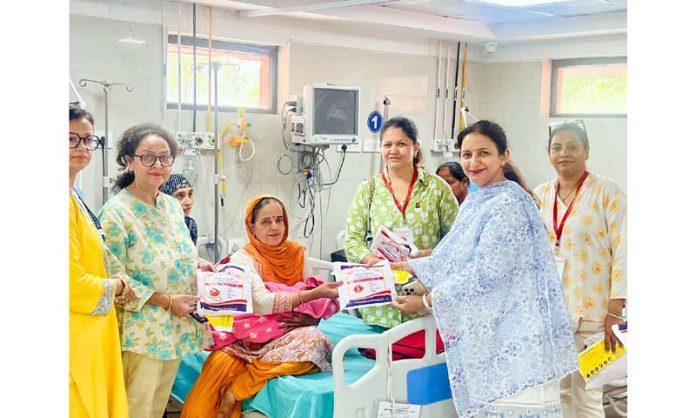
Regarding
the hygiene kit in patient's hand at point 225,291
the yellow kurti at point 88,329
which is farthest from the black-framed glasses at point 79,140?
the hygiene kit in patient's hand at point 225,291

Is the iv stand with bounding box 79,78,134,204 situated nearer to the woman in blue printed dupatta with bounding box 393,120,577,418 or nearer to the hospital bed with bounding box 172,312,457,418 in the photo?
the hospital bed with bounding box 172,312,457,418

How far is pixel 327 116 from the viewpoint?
2936 millimetres

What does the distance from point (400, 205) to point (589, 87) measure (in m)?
0.71

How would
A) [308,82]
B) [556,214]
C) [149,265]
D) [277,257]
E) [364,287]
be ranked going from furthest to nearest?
[308,82], [277,257], [364,287], [556,214], [149,265]

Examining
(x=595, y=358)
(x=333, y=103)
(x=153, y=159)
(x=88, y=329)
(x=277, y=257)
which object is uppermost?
(x=333, y=103)

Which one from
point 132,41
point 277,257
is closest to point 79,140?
point 132,41

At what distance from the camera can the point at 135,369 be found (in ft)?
7.17

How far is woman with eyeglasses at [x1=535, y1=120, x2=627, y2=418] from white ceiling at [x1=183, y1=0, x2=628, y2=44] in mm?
335

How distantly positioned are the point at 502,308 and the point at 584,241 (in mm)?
309

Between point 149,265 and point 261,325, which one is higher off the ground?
point 149,265

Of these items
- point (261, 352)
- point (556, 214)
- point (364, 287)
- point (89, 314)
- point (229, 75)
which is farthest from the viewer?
point (229, 75)

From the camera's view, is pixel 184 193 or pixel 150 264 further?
pixel 184 193

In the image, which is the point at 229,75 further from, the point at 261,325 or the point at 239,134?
the point at 261,325
